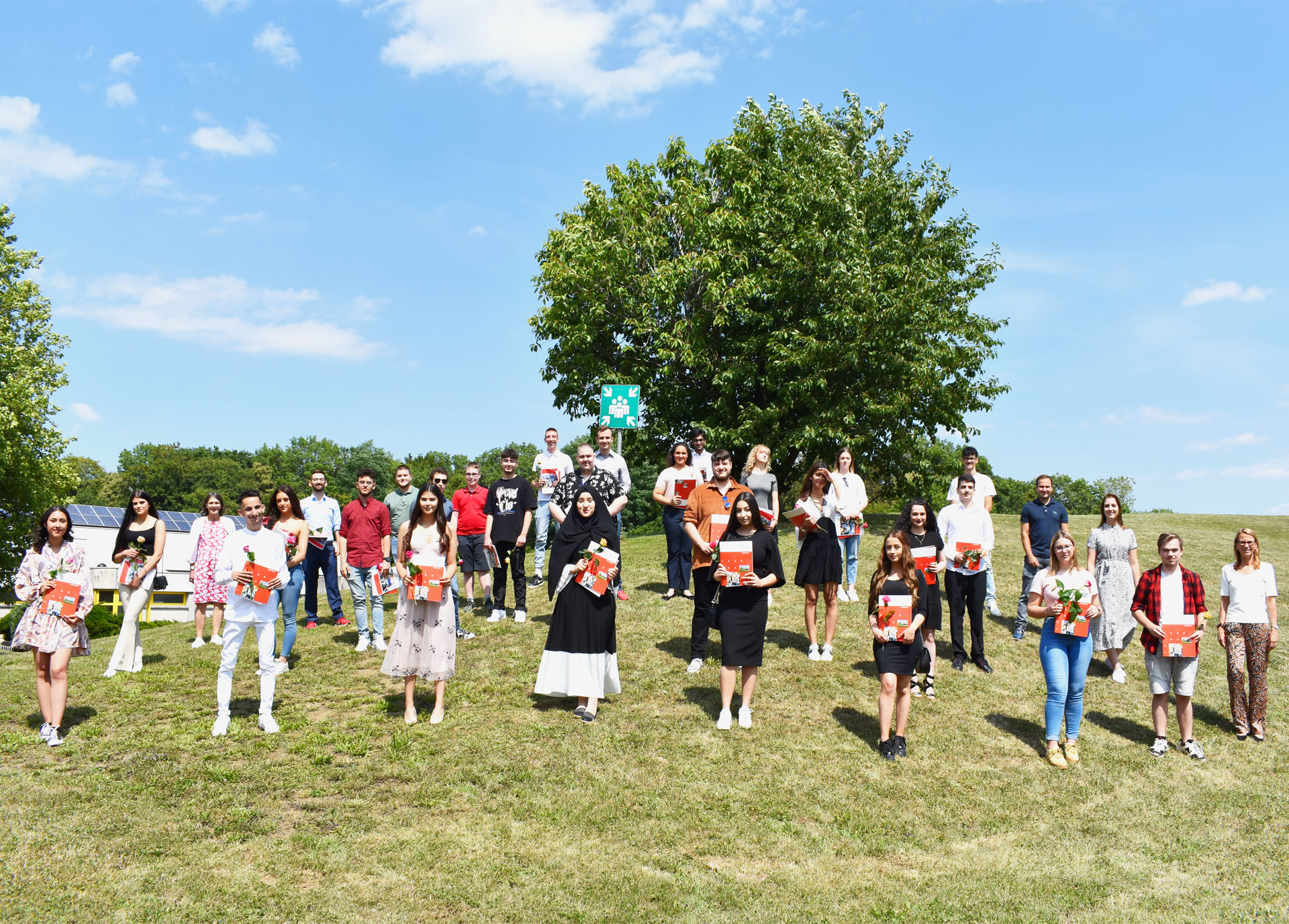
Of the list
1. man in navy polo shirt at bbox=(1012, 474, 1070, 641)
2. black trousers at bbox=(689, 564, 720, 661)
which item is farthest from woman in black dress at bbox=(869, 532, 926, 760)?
man in navy polo shirt at bbox=(1012, 474, 1070, 641)

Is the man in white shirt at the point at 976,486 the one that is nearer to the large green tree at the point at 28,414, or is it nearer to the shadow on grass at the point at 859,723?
the shadow on grass at the point at 859,723

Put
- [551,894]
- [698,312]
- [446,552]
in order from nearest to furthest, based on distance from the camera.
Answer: [551,894]
[446,552]
[698,312]

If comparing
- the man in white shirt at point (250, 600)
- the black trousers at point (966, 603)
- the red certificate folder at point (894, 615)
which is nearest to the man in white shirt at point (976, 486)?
the black trousers at point (966, 603)

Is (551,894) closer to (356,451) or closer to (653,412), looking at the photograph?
(653,412)

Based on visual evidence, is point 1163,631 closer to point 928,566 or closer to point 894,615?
point 928,566

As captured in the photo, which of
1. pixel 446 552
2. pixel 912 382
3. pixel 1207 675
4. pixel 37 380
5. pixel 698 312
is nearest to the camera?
pixel 446 552

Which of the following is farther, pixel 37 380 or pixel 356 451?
pixel 356 451

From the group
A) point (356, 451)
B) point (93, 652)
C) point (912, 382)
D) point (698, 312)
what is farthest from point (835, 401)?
point (356, 451)

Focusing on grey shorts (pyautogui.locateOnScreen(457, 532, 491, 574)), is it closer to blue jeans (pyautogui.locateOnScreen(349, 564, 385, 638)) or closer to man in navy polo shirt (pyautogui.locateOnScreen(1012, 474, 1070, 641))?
blue jeans (pyautogui.locateOnScreen(349, 564, 385, 638))

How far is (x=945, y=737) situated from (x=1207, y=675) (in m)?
5.46

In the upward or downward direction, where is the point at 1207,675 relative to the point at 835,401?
downward

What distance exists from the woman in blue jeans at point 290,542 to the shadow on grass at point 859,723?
6.63m

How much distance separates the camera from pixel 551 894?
5.70m

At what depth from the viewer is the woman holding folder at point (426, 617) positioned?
28.2 feet
